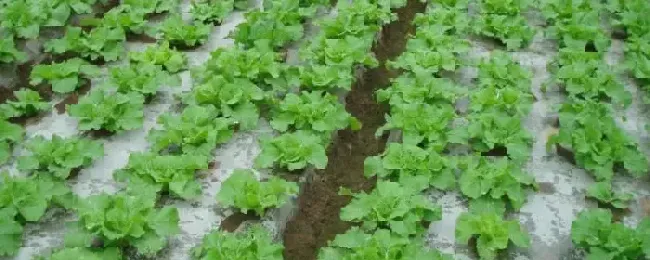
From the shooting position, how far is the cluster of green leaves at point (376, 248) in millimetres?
4855

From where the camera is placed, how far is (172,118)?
6.19 meters

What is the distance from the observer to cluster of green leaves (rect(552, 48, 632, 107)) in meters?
6.57

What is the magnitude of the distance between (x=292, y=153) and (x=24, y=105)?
2.36 metres

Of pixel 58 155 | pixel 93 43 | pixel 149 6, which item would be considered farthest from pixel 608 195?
pixel 149 6

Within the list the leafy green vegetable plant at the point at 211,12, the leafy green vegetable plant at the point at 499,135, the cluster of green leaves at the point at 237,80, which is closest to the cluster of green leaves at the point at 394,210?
the leafy green vegetable plant at the point at 499,135

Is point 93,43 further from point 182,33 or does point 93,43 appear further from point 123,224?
point 123,224

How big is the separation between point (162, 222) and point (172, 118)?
1.32 meters

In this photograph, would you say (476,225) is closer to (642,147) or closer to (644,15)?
(642,147)

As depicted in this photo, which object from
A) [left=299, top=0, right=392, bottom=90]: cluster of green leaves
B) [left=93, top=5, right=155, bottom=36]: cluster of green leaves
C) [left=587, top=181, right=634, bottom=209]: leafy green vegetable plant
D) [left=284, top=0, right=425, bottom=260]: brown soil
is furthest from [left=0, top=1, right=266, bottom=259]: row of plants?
[left=587, top=181, right=634, bottom=209]: leafy green vegetable plant

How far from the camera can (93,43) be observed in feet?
23.9

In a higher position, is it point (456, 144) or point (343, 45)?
point (343, 45)

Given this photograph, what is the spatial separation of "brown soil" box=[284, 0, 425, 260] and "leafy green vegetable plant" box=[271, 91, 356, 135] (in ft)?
0.99

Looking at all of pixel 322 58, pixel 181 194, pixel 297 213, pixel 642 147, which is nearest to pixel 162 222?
pixel 181 194

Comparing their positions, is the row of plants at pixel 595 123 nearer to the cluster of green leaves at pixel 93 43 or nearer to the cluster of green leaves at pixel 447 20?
the cluster of green leaves at pixel 447 20
